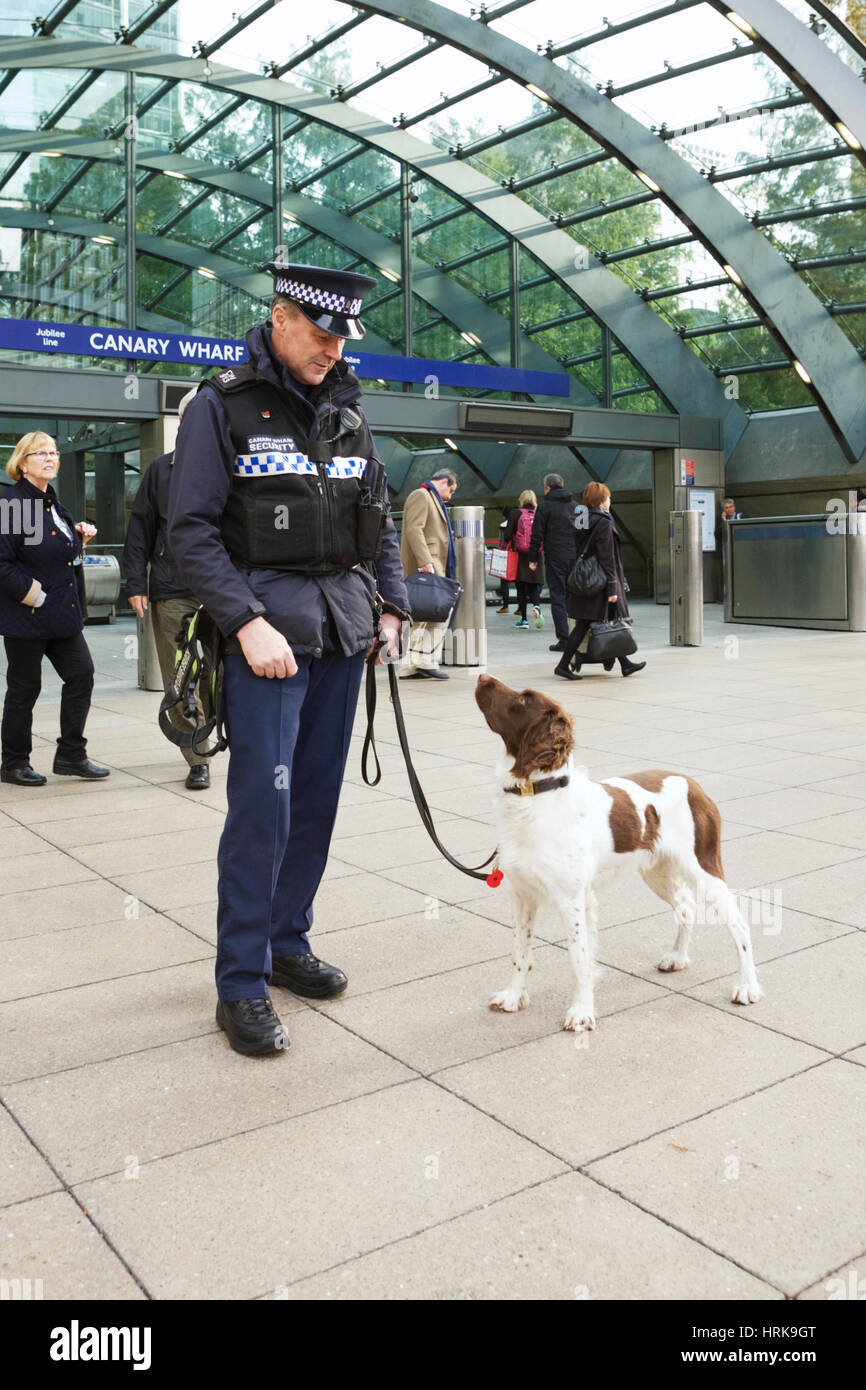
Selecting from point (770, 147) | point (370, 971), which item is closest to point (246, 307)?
point (770, 147)

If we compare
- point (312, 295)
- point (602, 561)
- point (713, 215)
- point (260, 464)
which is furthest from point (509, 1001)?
point (713, 215)

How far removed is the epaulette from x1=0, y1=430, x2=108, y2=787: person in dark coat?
11.4 ft

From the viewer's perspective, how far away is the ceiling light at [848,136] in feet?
56.5

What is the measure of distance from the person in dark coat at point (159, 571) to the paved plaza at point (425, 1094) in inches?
47.0

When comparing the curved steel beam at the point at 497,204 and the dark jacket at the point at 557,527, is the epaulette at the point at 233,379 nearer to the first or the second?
the dark jacket at the point at 557,527

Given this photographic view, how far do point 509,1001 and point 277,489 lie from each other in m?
1.55

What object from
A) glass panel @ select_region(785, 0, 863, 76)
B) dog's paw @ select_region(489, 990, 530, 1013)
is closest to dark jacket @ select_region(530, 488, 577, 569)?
glass panel @ select_region(785, 0, 863, 76)

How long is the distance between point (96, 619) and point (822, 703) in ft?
39.9

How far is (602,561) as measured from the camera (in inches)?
437

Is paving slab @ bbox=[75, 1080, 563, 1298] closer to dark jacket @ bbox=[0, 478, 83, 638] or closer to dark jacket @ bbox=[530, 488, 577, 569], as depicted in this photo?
dark jacket @ bbox=[0, 478, 83, 638]

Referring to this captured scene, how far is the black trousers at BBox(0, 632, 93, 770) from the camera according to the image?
680 cm

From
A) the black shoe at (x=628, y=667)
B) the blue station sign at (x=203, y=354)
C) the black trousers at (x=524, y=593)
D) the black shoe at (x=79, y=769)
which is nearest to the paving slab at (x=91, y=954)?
the black shoe at (x=79, y=769)
